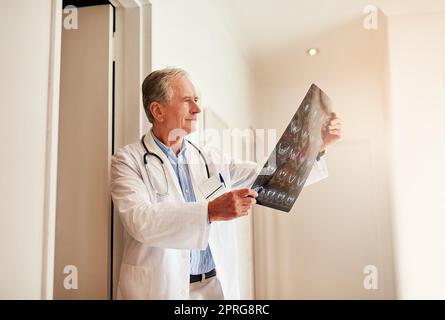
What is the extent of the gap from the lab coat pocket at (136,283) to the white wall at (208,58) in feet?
2.39

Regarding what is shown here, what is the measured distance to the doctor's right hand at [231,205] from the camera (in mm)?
1135

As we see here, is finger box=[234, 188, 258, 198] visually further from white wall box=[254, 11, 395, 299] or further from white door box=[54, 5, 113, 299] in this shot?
white wall box=[254, 11, 395, 299]

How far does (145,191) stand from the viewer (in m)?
1.26

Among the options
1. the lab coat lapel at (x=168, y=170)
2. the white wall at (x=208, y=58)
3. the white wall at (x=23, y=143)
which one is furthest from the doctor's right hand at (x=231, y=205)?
the white wall at (x=208, y=58)

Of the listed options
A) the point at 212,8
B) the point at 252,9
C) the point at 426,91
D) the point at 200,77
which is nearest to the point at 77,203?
the point at 200,77

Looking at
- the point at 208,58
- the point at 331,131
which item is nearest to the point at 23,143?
the point at 331,131

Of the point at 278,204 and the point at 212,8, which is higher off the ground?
the point at 212,8

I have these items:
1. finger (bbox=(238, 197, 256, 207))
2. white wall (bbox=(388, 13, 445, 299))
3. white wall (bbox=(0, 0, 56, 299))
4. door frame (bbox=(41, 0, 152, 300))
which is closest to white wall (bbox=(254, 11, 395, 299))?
white wall (bbox=(388, 13, 445, 299))

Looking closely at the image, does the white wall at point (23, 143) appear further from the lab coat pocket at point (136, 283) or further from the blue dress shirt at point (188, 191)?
the blue dress shirt at point (188, 191)

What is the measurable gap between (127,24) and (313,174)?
2.79ft

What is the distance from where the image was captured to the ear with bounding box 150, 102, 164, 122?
54.4 inches

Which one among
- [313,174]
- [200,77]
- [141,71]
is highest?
[200,77]

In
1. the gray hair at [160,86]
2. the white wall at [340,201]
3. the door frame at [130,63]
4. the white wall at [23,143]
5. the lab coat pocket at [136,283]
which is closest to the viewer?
the white wall at [23,143]

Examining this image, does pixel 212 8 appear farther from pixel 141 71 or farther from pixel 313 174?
pixel 313 174
